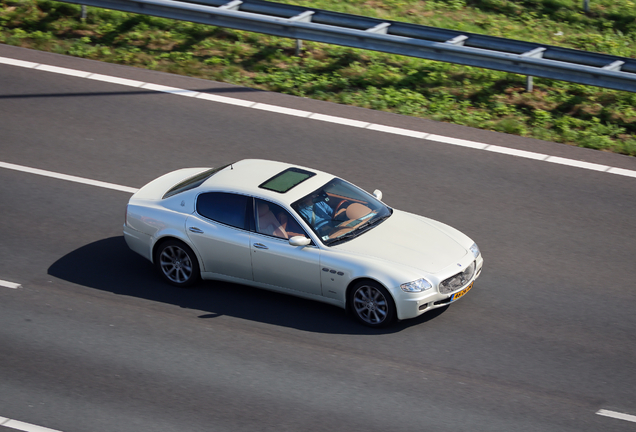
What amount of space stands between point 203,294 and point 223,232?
85cm

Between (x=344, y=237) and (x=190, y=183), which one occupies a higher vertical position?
(x=190, y=183)

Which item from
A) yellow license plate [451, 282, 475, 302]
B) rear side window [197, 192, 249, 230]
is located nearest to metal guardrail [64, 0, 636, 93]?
yellow license plate [451, 282, 475, 302]

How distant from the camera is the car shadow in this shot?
364 inches

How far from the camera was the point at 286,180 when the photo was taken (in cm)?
973

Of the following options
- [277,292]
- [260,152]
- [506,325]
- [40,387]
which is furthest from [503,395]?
Result: [260,152]

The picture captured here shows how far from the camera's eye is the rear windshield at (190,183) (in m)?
9.98

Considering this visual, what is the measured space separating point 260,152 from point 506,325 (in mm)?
5295

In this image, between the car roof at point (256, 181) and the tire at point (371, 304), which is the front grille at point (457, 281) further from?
the car roof at point (256, 181)

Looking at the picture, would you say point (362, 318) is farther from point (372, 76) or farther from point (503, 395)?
point (372, 76)

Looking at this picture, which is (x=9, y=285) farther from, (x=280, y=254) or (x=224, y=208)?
(x=280, y=254)

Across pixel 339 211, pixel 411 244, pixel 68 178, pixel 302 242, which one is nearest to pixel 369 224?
pixel 339 211

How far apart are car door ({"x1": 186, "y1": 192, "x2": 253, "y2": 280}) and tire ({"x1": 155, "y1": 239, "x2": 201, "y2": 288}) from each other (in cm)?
17

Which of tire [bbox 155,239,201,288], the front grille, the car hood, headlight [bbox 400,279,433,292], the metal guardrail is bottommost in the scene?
tire [bbox 155,239,201,288]

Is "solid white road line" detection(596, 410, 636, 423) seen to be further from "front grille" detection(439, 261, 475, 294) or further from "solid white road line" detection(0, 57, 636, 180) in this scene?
"solid white road line" detection(0, 57, 636, 180)
